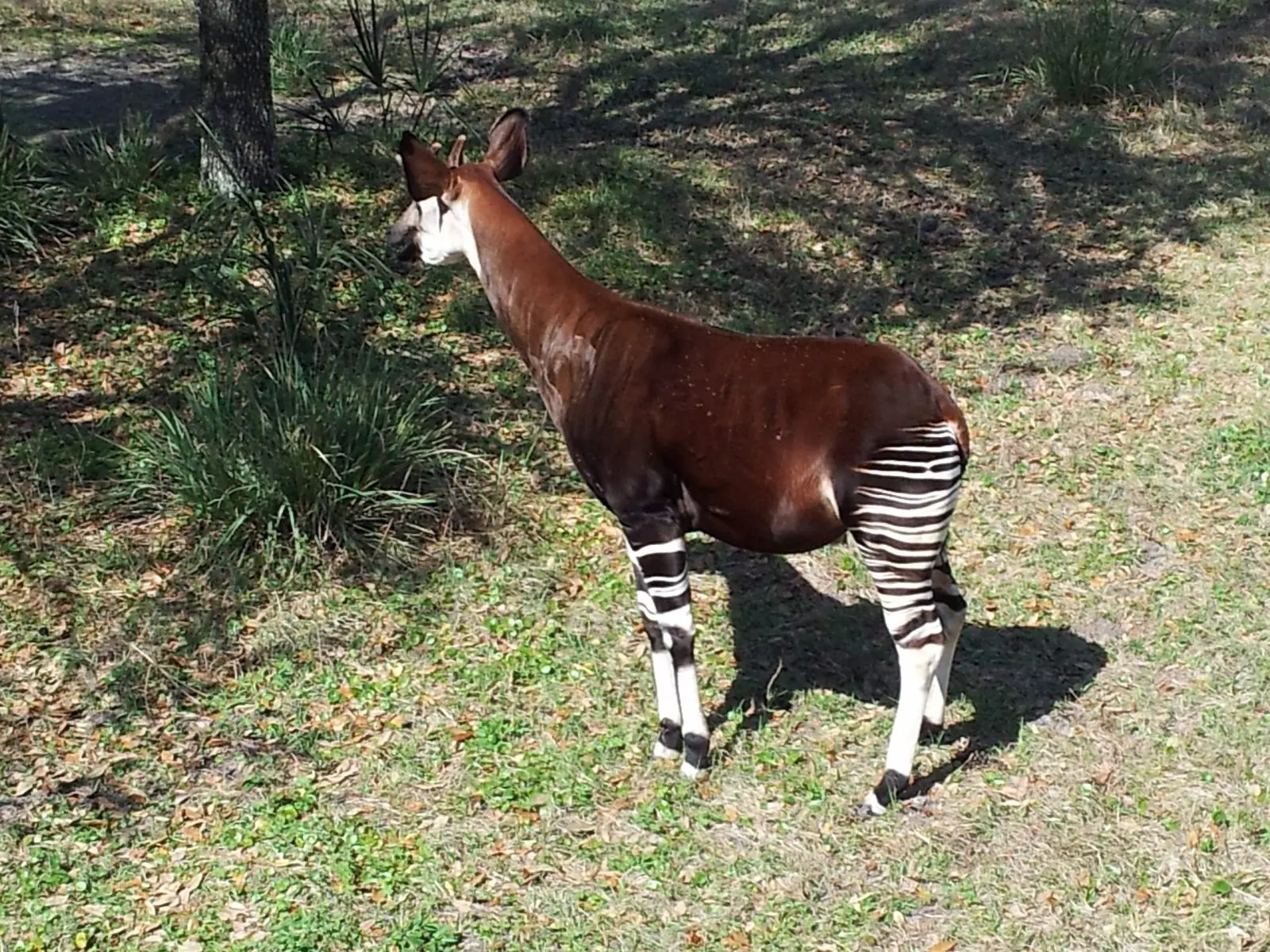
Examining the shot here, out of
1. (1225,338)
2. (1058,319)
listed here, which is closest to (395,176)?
(1058,319)

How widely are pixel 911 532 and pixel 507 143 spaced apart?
2.00 meters

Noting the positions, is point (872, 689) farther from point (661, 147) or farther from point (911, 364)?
point (661, 147)

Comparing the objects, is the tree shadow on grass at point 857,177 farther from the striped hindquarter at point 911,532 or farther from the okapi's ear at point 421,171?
the striped hindquarter at point 911,532

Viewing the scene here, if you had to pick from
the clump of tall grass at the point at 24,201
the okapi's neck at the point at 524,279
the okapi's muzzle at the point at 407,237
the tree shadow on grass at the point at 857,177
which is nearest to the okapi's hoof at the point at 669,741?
the okapi's neck at the point at 524,279

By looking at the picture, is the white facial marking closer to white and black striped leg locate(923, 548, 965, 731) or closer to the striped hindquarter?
the striped hindquarter

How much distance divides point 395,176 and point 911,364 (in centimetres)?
552

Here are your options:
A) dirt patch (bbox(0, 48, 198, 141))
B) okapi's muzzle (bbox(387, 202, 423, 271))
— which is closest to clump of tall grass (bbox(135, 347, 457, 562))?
okapi's muzzle (bbox(387, 202, 423, 271))

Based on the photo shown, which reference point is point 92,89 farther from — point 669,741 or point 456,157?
point 669,741

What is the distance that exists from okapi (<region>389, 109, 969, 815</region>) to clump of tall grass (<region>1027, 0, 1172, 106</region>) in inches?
290

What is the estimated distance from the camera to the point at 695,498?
15.0ft

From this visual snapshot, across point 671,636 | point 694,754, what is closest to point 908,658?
point 671,636

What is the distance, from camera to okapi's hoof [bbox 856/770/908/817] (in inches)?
187

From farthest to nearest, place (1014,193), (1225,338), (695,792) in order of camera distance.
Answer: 1. (1014,193)
2. (1225,338)
3. (695,792)

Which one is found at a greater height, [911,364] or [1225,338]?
[911,364]
